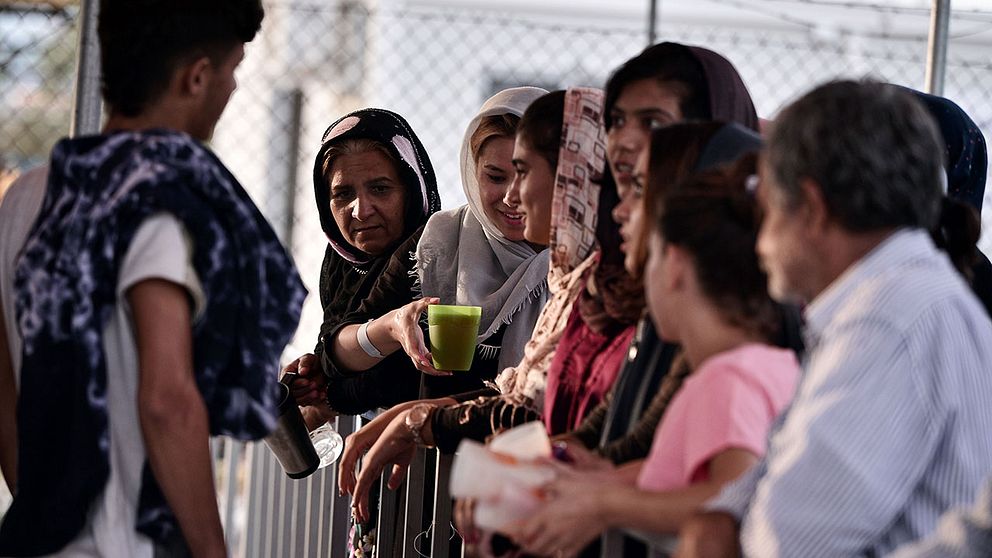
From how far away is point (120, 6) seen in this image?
1.88 meters

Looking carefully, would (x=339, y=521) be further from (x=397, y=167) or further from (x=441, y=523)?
(x=397, y=167)

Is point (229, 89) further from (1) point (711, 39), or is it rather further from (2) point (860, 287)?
(1) point (711, 39)

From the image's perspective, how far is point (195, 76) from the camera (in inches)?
75.0

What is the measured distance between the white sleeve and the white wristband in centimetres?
133

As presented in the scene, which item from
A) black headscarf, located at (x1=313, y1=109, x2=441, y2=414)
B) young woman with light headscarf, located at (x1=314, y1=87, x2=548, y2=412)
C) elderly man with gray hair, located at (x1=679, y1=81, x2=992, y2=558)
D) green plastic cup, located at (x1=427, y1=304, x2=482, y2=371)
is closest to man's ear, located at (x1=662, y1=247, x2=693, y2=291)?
elderly man with gray hair, located at (x1=679, y1=81, x2=992, y2=558)

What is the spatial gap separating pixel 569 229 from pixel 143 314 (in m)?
0.84

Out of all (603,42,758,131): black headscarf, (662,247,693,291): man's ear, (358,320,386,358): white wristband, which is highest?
(603,42,758,131): black headscarf

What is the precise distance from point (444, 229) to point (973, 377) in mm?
1958

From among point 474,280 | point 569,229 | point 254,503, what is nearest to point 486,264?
point 474,280

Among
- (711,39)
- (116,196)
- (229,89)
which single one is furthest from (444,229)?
(711,39)

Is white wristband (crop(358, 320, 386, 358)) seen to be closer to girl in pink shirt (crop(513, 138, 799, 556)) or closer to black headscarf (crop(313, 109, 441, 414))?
black headscarf (crop(313, 109, 441, 414))

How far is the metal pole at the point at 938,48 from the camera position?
3.75 m

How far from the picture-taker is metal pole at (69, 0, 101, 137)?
2732 millimetres

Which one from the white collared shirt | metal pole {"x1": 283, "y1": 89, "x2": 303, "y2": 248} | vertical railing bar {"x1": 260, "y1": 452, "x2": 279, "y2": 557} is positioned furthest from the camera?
metal pole {"x1": 283, "y1": 89, "x2": 303, "y2": 248}
